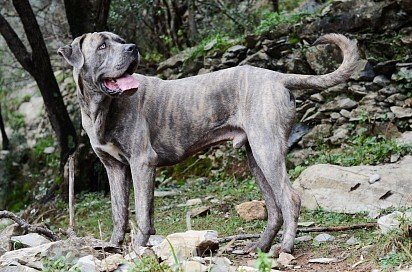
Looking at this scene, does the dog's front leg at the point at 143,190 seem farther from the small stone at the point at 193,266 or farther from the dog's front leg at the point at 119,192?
the small stone at the point at 193,266

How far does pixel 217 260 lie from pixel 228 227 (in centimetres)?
315

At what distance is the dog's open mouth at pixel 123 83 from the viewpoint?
5469mm

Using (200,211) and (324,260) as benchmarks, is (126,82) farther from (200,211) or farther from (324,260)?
(200,211)

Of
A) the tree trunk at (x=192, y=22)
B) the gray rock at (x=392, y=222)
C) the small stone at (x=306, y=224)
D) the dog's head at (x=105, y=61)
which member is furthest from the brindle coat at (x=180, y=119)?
the tree trunk at (x=192, y=22)

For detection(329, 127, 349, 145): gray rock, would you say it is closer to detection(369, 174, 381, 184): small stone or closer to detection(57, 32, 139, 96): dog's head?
detection(369, 174, 381, 184): small stone

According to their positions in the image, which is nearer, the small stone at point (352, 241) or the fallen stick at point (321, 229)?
the small stone at point (352, 241)

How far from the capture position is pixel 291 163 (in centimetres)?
1029

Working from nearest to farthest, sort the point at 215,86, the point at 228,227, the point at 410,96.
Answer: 1. the point at 215,86
2. the point at 228,227
3. the point at 410,96

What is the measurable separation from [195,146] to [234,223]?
1750 mm

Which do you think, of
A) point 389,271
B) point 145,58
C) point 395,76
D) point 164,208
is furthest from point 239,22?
point 389,271

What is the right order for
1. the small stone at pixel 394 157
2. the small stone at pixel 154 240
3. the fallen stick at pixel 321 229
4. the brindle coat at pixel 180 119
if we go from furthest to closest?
1. the small stone at pixel 394 157
2. the fallen stick at pixel 321 229
3. the brindle coat at pixel 180 119
4. the small stone at pixel 154 240

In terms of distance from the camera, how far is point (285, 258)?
5.16 meters

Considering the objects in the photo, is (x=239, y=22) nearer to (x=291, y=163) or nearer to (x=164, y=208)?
(x=291, y=163)

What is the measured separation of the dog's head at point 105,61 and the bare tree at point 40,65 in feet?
18.4
